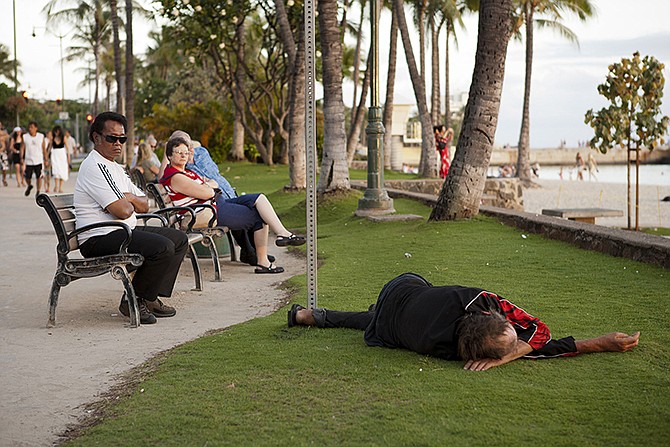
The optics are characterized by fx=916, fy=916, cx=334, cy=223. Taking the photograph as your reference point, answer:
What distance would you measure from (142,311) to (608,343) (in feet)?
11.5

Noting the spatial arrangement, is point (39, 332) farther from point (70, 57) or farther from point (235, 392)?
point (70, 57)

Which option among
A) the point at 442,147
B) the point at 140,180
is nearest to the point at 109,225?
the point at 140,180

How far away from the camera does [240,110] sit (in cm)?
3288

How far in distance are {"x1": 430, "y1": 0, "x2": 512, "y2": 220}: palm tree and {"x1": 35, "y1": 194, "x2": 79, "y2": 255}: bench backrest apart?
253 inches

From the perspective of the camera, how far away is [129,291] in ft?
22.3

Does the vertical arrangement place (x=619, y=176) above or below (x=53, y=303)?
below

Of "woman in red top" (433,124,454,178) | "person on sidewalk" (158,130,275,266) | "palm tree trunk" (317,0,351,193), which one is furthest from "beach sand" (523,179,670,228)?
"person on sidewalk" (158,130,275,266)

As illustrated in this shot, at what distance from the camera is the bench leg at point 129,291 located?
6.79 meters

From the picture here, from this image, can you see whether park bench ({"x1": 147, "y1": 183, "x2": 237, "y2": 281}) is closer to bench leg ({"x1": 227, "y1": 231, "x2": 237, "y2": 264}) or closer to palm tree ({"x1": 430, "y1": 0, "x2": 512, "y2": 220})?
bench leg ({"x1": 227, "y1": 231, "x2": 237, "y2": 264})

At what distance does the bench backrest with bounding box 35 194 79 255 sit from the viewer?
6.81 meters

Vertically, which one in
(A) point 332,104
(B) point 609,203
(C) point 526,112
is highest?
(C) point 526,112

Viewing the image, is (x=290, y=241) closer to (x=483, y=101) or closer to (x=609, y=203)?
(x=483, y=101)

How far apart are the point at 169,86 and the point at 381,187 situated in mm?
61784

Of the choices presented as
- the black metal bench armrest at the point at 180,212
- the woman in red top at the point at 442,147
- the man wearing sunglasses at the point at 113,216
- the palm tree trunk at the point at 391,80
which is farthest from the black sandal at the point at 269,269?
the palm tree trunk at the point at 391,80
